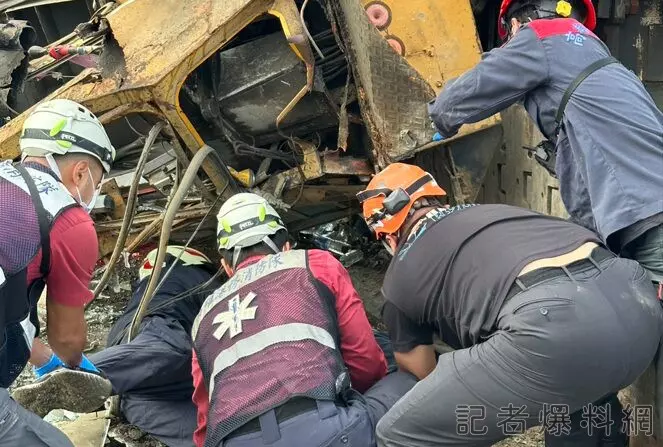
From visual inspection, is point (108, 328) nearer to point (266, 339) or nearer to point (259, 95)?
point (259, 95)

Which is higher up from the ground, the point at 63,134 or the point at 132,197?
the point at 63,134

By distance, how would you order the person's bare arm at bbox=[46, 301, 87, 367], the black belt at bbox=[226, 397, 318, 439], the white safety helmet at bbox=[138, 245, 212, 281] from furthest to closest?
the white safety helmet at bbox=[138, 245, 212, 281]
the person's bare arm at bbox=[46, 301, 87, 367]
the black belt at bbox=[226, 397, 318, 439]

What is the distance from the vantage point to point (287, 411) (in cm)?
227

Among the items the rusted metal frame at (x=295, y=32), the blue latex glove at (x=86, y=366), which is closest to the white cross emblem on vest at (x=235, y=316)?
the blue latex glove at (x=86, y=366)

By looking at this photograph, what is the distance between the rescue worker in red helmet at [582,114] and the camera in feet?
7.45

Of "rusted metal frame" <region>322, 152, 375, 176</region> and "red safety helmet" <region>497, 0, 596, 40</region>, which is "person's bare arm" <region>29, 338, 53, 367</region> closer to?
"rusted metal frame" <region>322, 152, 375, 176</region>

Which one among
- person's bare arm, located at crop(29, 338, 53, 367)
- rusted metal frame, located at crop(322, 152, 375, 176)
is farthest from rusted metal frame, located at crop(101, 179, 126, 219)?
person's bare arm, located at crop(29, 338, 53, 367)

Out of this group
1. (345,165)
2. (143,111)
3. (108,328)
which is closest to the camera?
(143,111)

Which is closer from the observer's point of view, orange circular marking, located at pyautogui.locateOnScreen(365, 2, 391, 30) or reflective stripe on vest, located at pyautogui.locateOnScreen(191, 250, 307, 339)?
reflective stripe on vest, located at pyautogui.locateOnScreen(191, 250, 307, 339)

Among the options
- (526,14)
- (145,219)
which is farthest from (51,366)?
(526,14)

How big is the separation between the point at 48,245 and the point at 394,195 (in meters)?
1.19

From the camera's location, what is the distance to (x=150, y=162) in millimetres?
3904

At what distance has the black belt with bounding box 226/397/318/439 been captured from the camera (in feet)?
7.43

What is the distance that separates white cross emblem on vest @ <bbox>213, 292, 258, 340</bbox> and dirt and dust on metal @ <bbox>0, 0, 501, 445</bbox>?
0.88m
